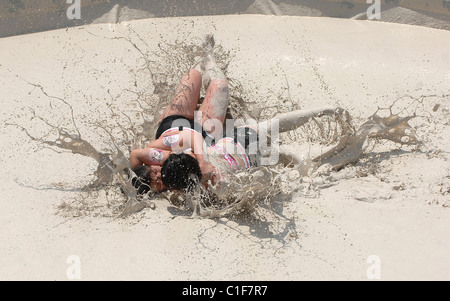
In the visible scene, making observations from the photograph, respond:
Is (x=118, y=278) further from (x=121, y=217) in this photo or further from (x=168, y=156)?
(x=168, y=156)

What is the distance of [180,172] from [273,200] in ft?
2.12

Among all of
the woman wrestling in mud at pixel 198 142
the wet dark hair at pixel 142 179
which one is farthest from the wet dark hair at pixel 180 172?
the wet dark hair at pixel 142 179

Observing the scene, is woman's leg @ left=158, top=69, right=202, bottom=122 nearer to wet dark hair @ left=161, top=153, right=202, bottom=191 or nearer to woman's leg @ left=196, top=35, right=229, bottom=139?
woman's leg @ left=196, top=35, right=229, bottom=139

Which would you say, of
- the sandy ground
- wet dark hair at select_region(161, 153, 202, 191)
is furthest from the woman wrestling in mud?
the sandy ground

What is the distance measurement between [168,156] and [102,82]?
2.11 m

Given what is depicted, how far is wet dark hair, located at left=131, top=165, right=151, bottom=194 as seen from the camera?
375 cm

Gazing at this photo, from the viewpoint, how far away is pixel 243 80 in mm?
5527

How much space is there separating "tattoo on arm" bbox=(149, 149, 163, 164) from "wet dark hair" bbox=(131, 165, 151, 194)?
65 millimetres

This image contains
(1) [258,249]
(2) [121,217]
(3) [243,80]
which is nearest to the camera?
(1) [258,249]

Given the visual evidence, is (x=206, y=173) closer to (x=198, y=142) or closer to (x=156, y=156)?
(x=198, y=142)

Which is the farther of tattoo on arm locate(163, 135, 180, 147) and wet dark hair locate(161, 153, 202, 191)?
tattoo on arm locate(163, 135, 180, 147)

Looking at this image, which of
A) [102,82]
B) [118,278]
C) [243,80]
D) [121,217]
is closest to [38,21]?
[102,82]

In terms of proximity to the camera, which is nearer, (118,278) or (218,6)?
(118,278)

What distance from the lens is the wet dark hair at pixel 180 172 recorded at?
11.7 feet
